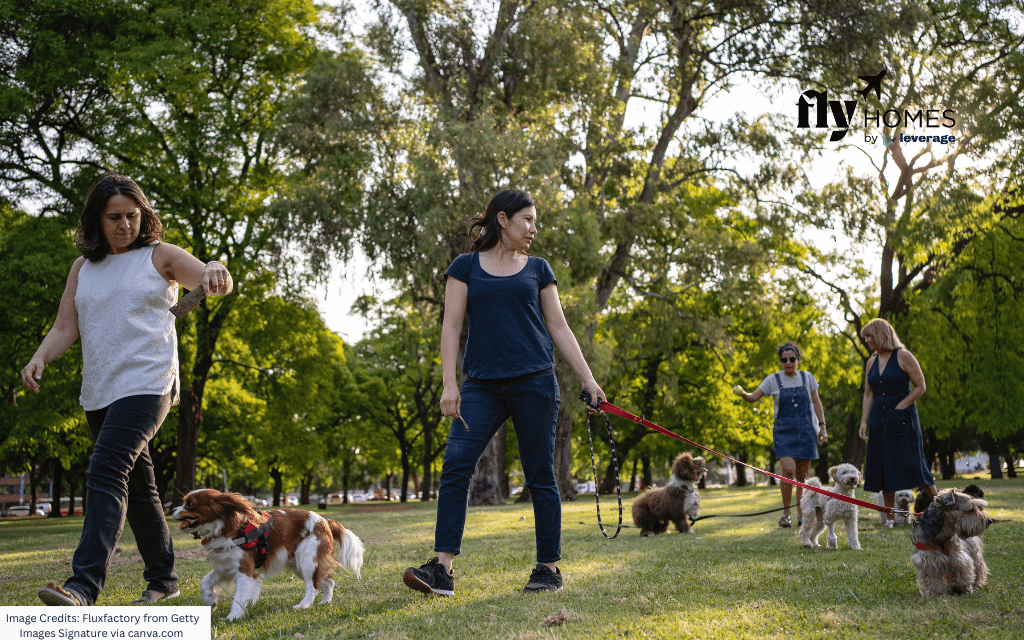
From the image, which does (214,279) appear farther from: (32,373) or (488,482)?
(488,482)

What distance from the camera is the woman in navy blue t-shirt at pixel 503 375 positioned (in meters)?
4.59


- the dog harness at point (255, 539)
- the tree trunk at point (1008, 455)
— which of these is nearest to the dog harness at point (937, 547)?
the dog harness at point (255, 539)

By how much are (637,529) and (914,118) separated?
12.2m

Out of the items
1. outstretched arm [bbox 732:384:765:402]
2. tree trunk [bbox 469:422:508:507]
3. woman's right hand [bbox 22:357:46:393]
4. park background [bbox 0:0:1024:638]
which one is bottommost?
tree trunk [bbox 469:422:508:507]

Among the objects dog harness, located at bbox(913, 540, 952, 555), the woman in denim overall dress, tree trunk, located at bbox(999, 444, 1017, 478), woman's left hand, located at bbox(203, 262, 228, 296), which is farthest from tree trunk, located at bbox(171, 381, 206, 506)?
tree trunk, located at bbox(999, 444, 1017, 478)

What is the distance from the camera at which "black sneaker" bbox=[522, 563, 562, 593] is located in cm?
469

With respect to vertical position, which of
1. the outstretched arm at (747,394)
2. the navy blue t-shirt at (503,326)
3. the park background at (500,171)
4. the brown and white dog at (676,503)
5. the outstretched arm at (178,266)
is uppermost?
the park background at (500,171)

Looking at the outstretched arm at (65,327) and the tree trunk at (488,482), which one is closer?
the outstretched arm at (65,327)

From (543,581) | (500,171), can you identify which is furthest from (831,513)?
(500,171)

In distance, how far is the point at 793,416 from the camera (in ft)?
30.9

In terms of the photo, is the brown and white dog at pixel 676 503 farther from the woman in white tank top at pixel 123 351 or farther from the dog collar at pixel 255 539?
the woman in white tank top at pixel 123 351

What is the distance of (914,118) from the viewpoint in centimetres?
1762

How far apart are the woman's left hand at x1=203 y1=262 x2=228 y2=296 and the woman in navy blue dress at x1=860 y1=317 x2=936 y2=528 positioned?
601 cm
